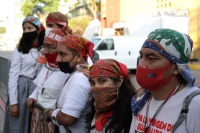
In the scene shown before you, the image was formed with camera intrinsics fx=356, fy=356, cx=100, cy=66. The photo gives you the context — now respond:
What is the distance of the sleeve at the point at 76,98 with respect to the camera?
2766 millimetres

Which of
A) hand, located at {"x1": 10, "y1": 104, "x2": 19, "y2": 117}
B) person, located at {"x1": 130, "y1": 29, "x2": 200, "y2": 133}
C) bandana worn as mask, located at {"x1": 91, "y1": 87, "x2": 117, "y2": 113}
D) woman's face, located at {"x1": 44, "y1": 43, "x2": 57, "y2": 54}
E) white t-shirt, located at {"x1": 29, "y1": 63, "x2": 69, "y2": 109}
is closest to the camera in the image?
person, located at {"x1": 130, "y1": 29, "x2": 200, "y2": 133}

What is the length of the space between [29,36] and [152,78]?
2.44 m

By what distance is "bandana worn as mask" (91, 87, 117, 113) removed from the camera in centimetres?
256

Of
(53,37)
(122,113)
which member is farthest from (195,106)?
(53,37)

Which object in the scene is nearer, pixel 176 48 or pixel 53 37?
pixel 176 48

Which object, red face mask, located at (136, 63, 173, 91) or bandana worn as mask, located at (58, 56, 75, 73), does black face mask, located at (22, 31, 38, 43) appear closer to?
bandana worn as mask, located at (58, 56, 75, 73)

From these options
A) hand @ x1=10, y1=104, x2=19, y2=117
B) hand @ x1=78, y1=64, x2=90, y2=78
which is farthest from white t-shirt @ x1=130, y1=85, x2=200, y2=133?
hand @ x1=10, y1=104, x2=19, y2=117

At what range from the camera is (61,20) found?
4.02m

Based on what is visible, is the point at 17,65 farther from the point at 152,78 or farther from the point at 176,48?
the point at 176,48

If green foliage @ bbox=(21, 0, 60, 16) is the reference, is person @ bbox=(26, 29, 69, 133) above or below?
below

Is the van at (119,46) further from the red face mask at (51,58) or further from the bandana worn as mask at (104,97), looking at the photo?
the bandana worn as mask at (104,97)

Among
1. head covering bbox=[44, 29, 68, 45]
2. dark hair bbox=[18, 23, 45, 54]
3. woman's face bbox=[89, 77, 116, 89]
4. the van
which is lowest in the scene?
the van

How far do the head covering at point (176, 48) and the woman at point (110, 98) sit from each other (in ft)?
2.16

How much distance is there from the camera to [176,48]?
1983mm
